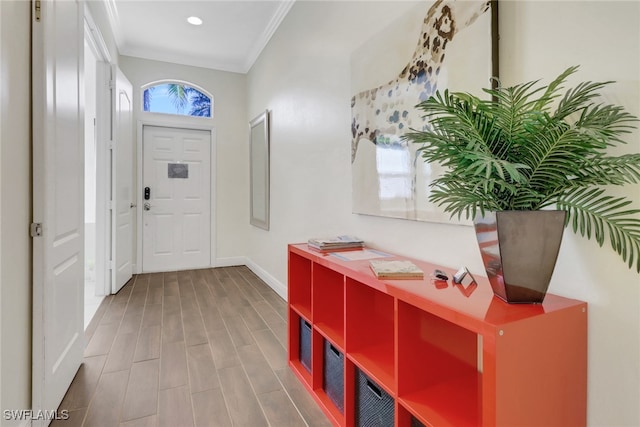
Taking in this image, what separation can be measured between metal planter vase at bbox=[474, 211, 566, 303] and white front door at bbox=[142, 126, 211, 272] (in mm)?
4521

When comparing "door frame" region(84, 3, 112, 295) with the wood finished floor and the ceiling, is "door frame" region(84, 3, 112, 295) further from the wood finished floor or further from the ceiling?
the ceiling

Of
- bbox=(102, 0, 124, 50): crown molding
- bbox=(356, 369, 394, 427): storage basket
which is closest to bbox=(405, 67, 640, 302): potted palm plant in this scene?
bbox=(356, 369, 394, 427): storage basket

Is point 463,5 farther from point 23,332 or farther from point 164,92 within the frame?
point 164,92

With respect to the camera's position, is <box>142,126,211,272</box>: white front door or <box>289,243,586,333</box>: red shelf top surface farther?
<box>142,126,211,272</box>: white front door

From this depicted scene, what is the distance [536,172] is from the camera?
885 mm

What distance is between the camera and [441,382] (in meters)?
1.24

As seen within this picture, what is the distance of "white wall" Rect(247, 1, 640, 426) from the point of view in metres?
0.93

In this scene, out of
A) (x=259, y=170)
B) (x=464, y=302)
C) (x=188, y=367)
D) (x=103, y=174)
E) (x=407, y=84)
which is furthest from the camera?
(x=259, y=170)

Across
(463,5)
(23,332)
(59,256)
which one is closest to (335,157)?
(463,5)

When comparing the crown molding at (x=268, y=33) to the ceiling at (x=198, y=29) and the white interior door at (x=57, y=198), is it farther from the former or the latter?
the white interior door at (x=57, y=198)

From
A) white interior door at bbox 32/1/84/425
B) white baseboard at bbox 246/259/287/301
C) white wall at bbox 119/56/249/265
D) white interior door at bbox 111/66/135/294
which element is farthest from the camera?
white wall at bbox 119/56/249/265

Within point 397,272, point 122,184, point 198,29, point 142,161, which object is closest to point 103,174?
point 122,184

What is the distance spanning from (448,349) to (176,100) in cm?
478

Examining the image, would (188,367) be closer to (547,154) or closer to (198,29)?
(547,154)
